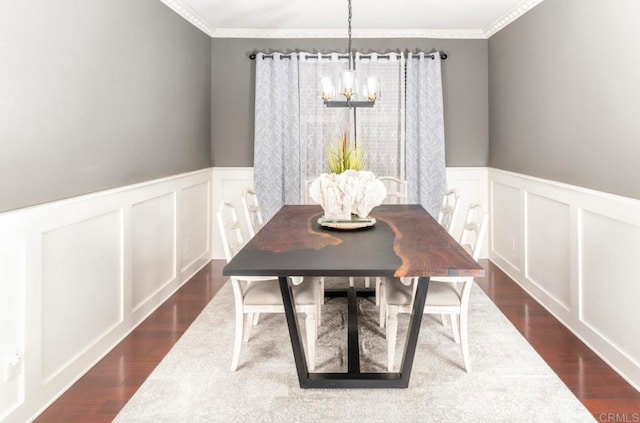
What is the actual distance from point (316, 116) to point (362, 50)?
85cm

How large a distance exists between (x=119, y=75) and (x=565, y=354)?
319 cm

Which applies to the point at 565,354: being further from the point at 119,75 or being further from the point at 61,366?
the point at 119,75

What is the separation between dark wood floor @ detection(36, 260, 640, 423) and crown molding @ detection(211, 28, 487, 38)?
273 centimetres

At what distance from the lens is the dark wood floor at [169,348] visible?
228 cm

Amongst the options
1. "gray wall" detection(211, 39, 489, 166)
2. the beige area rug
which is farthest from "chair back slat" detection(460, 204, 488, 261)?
"gray wall" detection(211, 39, 489, 166)

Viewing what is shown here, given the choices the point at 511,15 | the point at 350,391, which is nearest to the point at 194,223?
the point at 350,391

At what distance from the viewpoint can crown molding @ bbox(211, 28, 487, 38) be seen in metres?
5.14

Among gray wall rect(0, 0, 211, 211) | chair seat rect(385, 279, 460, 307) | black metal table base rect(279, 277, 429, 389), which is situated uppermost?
gray wall rect(0, 0, 211, 211)

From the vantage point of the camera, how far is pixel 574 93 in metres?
3.32

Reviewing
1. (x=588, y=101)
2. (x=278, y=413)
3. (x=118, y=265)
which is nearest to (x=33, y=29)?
(x=118, y=265)

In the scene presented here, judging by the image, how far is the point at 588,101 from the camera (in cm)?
312

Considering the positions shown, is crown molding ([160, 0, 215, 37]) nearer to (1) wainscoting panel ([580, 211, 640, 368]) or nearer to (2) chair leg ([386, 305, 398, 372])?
(2) chair leg ([386, 305, 398, 372])

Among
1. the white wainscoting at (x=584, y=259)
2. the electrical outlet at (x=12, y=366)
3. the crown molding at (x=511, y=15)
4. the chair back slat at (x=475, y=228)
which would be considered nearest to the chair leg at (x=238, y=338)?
the electrical outlet at (x=12, y=366)

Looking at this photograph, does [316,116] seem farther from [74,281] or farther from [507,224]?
[74,281]
